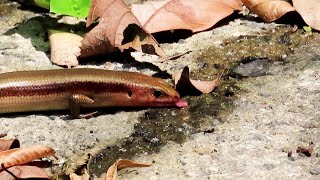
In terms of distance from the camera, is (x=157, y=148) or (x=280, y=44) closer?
(x=157, y=148)

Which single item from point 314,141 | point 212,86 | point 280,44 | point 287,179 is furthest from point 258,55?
point 287,179

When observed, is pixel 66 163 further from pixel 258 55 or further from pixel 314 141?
pixel 258 55

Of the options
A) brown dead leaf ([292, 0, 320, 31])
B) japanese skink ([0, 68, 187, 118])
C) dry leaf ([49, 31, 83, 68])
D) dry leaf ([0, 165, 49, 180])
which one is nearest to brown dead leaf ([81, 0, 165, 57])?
dry leaf ([49, 31, 83, 68])

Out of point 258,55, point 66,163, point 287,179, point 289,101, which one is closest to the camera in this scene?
point 287,179

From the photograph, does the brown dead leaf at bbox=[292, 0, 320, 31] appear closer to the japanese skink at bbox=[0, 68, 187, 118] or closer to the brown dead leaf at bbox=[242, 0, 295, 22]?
the brown dead leaf at bbox=[242, 0, 295, 22]

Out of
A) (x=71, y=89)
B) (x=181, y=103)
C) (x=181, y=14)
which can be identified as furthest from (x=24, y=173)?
(x=181, y=14)

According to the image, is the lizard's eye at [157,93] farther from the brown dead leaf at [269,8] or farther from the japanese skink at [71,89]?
the brown dead leaf at [269,8]

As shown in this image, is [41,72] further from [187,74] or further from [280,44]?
[280,44]

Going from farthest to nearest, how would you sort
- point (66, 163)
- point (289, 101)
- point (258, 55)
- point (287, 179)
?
point (258, 55)
point (289, 101)
point (66, 163)
point (287, 179)
